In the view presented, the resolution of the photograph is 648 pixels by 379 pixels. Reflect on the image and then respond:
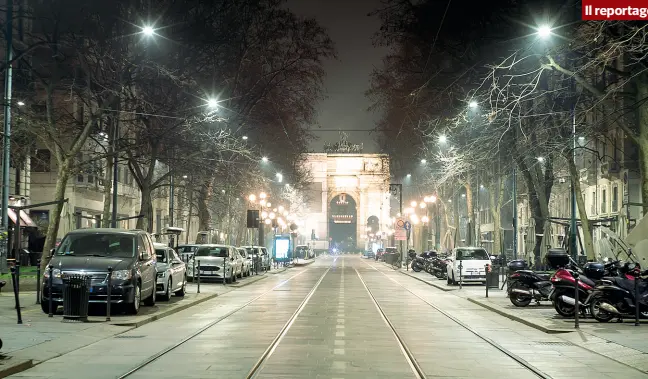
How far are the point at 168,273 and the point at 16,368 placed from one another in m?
15.4

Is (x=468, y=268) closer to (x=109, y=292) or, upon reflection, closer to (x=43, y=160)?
(x=109, y=292)

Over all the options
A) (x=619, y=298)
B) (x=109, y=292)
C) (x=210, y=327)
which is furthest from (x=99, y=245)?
(x=619, y=298)

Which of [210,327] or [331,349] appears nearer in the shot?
[331,349]

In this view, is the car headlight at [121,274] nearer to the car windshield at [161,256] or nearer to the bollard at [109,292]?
the bollard at [109,292]

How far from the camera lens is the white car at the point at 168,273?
27.3 m

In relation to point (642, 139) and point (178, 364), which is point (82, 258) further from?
point (642, 139)

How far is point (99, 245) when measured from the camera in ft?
74.6

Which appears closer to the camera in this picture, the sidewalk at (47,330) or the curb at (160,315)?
the sidewalk at (47,330)

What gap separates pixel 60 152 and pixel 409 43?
1905cm

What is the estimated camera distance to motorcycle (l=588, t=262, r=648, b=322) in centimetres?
2058

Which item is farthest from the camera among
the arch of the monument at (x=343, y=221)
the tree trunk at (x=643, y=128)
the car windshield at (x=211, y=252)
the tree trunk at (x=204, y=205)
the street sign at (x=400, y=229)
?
the arch of the monument at (x=343, y=221)

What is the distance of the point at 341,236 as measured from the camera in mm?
195750

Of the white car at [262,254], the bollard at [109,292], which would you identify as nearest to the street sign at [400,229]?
the white car at [262,254]

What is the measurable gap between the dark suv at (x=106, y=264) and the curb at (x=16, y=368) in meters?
8.22
